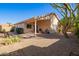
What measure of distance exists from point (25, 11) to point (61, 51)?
94cm

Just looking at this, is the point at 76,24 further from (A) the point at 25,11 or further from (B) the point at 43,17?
(A) the point at 25,11

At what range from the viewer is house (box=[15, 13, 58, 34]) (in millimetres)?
4727

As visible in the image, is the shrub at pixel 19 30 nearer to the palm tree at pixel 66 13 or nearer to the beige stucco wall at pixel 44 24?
the beige stucco wall at pixel 44 24

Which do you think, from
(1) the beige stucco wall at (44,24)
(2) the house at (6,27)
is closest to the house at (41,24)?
(1) the beige stucco wall at (44,24)

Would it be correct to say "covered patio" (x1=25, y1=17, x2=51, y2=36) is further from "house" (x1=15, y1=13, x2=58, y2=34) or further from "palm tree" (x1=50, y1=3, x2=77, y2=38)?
"palm tree" (x1=50, y1=3, x2=77, y2=38)

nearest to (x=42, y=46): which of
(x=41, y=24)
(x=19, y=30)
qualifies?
(x=41, y=24)

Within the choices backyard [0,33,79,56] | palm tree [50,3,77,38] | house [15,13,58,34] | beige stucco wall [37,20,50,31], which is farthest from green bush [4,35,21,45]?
palm tree [50,3,77,38]

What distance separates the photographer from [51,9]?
15.6 feet

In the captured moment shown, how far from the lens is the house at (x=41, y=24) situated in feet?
15.5

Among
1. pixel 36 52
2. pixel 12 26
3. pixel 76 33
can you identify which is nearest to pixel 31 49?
pixel 36 52

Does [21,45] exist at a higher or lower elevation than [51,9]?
lower

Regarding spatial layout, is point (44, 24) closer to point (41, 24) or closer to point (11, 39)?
point (41, 24)

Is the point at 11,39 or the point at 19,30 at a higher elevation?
the point at 19,30

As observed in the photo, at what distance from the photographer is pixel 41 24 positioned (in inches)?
187
